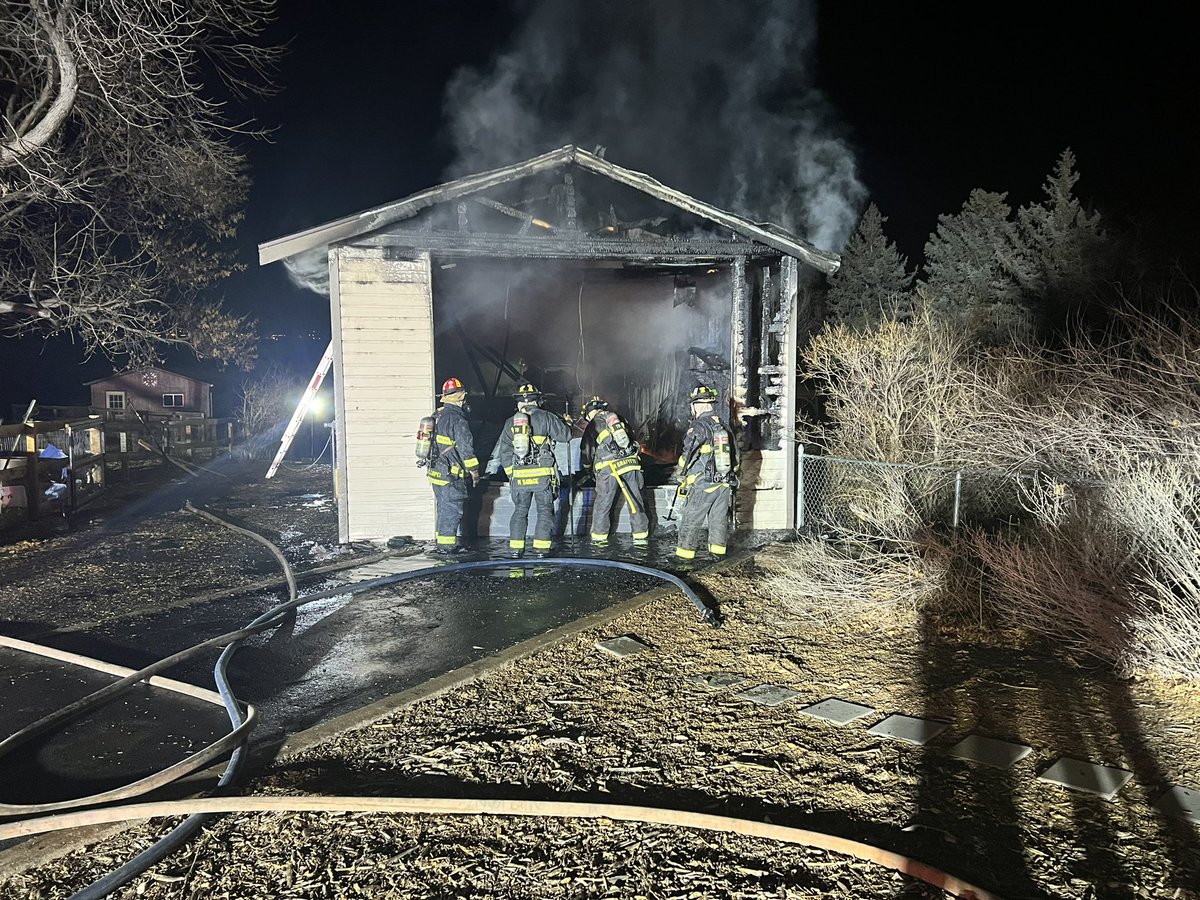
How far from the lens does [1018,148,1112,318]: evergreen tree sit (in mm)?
25719

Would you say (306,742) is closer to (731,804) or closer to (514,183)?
(731,804)

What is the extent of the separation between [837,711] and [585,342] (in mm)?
11096

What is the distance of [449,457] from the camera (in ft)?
27.8

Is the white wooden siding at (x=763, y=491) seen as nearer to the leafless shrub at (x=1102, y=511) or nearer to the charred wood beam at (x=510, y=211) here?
the leafless shrub at (x=1102, y=511)

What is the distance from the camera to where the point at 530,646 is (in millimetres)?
5457

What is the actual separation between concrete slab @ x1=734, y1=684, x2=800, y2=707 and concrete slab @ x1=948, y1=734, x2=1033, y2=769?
961 millimetres

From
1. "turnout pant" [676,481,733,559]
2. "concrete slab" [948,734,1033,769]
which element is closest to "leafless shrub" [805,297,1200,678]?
"turnout pant" [676,481,733,559]

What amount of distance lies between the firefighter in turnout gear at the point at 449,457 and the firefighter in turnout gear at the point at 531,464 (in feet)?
1.39

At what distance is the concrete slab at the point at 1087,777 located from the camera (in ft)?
11.1

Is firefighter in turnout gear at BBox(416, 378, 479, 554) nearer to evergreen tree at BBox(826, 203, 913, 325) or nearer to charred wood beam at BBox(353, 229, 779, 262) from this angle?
charred wood beam at BBox(353, 229, 779, 262)

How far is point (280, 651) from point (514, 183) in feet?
20.7

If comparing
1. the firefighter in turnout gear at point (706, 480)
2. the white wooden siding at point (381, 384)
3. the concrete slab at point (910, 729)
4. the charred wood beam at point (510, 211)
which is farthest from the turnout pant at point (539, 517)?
the concrete slab at point (910, 729)

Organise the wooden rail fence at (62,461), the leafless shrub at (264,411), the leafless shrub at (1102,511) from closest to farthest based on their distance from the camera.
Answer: the leafless shrub at (1102,511), the wooden rail fence at (62,461), the leafless shrub at (264,411)

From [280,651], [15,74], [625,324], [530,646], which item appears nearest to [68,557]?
[280,651]
